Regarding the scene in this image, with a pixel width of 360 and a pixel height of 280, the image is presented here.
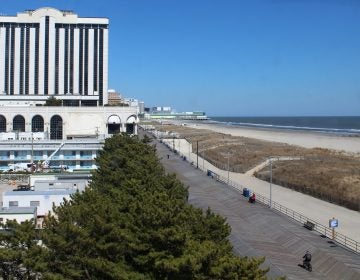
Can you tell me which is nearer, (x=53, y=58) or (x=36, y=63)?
(x=53, y=58)

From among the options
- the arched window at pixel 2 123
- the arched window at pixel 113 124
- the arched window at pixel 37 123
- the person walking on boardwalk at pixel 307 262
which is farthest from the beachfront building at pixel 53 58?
the person walking on boardwalk at pixel 307 262

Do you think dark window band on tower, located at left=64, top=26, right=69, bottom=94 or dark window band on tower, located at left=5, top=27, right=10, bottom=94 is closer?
dark window band on tower, located at left=5, top=27, right=10, bottom=94

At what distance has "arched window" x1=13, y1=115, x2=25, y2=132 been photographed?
107188 mm

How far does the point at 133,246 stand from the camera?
15539 millimetres

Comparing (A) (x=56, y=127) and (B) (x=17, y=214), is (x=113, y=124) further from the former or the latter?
(B) (x=17, y=214)

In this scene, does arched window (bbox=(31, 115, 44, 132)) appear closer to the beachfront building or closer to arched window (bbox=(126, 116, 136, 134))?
the beachfront building

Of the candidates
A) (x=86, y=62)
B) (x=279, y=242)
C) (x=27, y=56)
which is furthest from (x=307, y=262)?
(x=27, y=56)

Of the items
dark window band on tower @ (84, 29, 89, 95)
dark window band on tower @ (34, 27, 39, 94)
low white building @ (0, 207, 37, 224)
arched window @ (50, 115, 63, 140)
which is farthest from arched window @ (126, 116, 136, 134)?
low white building @ (0, 207, 37, 224)

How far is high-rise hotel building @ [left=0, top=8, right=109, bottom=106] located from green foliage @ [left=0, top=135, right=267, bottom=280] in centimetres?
12128

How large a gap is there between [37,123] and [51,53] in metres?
35.7

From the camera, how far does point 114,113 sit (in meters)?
114

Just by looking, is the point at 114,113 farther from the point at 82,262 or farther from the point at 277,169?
the point at 82,262

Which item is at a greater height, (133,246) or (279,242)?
(133,246)

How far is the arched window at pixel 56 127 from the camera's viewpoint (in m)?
111
